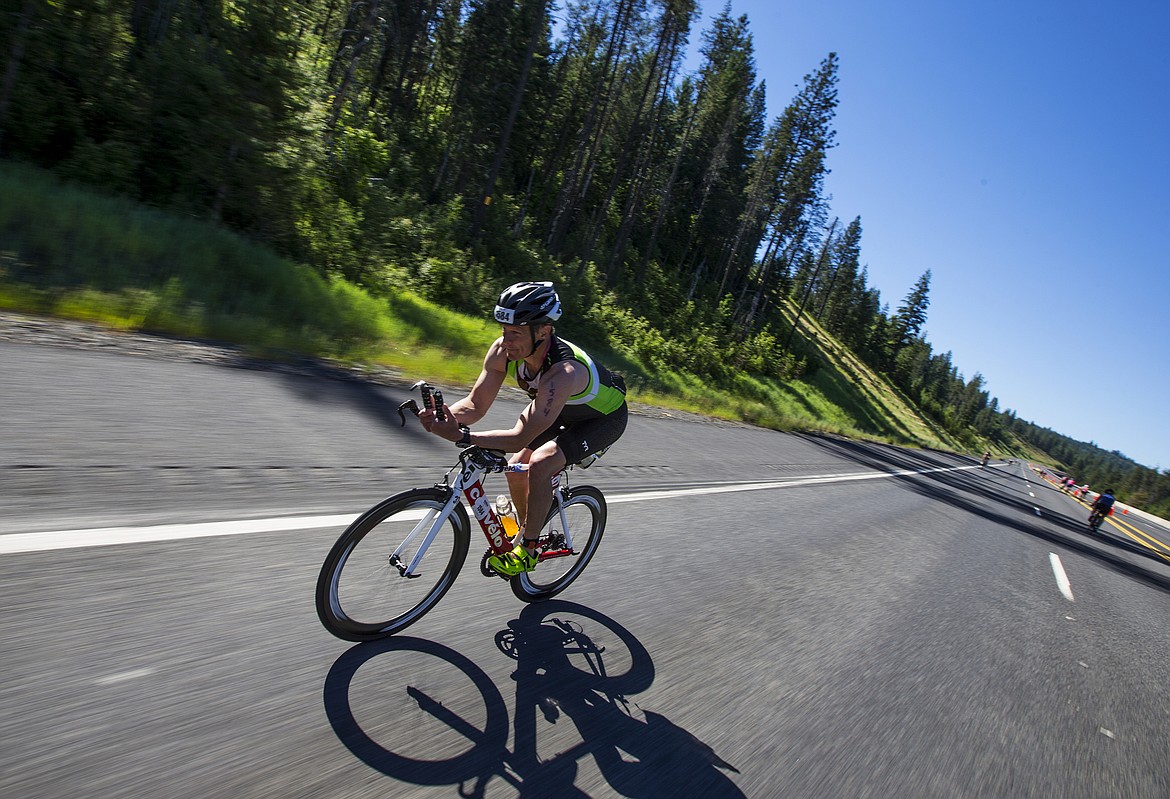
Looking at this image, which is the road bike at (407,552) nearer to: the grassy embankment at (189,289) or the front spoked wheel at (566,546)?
the front spoked wheel at (566,546)

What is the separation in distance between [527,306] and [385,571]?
5.22 ft

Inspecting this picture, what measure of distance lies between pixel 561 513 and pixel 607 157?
49.2 m

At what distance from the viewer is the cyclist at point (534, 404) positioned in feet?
11.0

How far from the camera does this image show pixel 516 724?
278cm

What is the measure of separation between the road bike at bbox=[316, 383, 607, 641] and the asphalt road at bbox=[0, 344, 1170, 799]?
14 cm

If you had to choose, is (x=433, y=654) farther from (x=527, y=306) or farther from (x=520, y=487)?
(x=527, y=306)

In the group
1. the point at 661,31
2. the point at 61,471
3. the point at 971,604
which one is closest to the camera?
the point at 61,471

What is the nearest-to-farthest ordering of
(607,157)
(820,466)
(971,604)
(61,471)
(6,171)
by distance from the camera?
(61,471) < (971,604) < (6,171) < (820,466) < (607,157)

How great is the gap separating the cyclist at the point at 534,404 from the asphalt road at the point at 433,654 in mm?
728

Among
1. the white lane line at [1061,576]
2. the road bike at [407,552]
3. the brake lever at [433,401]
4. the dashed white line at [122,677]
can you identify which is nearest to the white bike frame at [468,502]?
the road bike at [407,552]

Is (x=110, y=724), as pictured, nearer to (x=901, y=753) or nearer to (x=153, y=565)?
(x=153, y=565)

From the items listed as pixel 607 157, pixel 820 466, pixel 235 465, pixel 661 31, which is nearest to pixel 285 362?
pixel 235 465

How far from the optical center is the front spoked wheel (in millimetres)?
4078

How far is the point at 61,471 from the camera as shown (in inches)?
153
